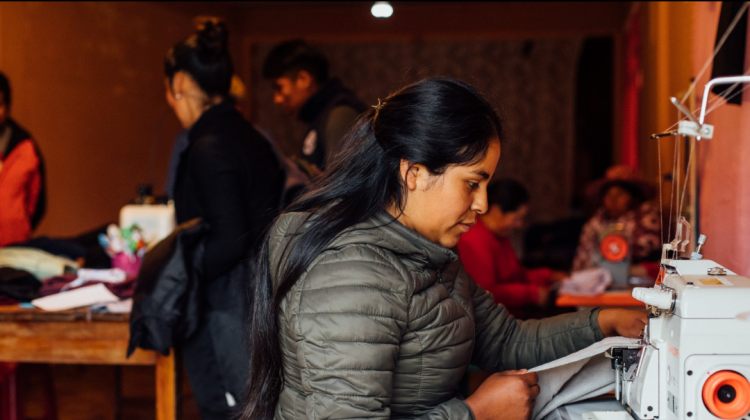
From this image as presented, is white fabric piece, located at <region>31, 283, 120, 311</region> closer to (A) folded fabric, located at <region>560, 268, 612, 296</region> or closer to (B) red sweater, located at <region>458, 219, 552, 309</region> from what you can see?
(B) red sweater, located at <region>458, 219, 552, 309</region>

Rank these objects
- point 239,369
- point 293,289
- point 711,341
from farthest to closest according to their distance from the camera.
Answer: point 239,369
point 293,289
point 711,341

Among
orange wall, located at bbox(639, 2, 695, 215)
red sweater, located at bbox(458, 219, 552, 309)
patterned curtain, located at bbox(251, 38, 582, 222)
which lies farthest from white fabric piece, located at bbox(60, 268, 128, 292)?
patterned curtain, located at bbox(251, 38, 582, 222)

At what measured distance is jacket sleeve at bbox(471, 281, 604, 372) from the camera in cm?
149

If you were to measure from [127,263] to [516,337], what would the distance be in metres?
1.62

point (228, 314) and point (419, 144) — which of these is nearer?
point (419, 144)

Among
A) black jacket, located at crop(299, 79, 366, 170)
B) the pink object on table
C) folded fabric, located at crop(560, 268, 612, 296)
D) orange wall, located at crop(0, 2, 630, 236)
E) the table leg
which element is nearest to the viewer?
the table leg

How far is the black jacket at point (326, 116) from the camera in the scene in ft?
9.17

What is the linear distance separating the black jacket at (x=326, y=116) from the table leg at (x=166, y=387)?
0.98m

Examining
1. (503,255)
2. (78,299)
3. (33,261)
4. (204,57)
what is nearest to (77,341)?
(78,299)

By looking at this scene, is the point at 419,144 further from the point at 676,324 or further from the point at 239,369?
the point at 239,369

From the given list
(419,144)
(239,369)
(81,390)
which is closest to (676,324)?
(419,144)

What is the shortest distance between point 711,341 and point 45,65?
15.3 ft

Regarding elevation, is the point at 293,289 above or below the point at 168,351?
Result: above

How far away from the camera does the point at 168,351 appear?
2.22 m
